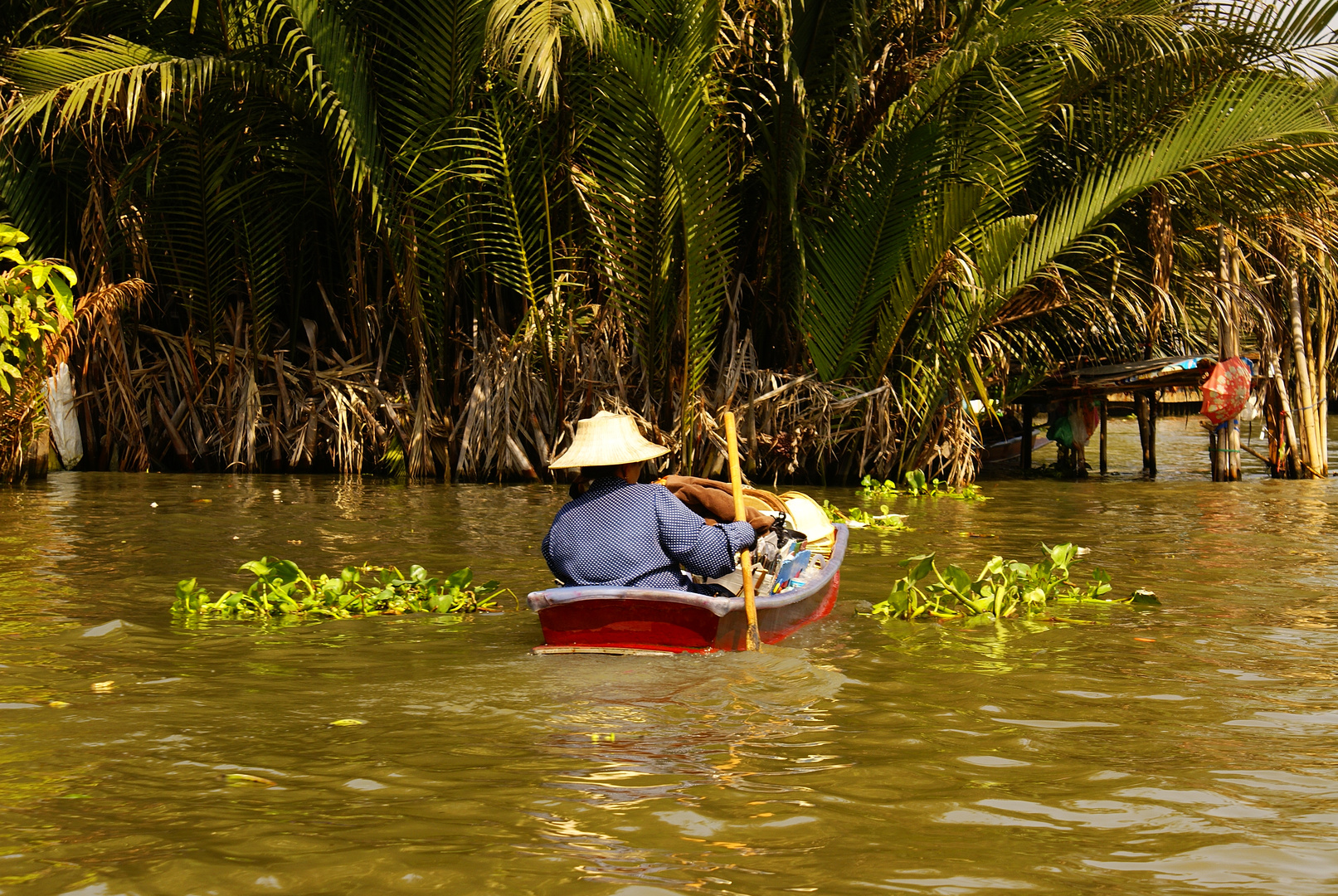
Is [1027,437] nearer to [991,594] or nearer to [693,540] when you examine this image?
[991,594]

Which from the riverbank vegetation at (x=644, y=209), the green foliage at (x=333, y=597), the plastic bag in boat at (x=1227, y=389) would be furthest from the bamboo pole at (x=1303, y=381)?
the green foliage at (x=333, y=597)

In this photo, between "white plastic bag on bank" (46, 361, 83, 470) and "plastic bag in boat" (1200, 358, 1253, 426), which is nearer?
"white plastic bag on bank" (46, 361, 83, 470)

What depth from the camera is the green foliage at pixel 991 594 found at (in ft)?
23.3

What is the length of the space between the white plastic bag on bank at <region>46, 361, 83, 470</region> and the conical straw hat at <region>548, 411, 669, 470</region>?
1071 centimetres

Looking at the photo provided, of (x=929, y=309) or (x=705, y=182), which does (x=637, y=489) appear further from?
(x=929, y=309)

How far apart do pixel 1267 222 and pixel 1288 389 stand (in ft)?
8.01

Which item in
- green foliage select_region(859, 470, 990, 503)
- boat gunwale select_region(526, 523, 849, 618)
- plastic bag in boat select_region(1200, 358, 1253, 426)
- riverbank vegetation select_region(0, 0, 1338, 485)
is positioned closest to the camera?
boat gunwale select_region(526, 523, 849, 618)

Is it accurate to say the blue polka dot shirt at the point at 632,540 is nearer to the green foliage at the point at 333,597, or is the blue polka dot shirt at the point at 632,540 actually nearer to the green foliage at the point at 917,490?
the green foliage at the point at 333,597

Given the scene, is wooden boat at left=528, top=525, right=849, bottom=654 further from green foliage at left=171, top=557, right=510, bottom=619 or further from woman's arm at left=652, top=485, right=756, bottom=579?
green foliage at left=171, top=557, right=510, bottom=619

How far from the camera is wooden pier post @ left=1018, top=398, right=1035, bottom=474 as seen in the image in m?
17.9

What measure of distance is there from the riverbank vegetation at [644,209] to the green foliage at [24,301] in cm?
218

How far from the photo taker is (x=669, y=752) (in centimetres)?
445

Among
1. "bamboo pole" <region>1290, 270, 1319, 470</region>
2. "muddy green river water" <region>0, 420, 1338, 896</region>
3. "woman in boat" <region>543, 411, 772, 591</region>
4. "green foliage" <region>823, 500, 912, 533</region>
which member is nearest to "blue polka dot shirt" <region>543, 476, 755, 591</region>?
"woman in boat" <region>543, 411, 772, 591</region>

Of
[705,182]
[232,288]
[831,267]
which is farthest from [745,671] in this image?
[232,288]
